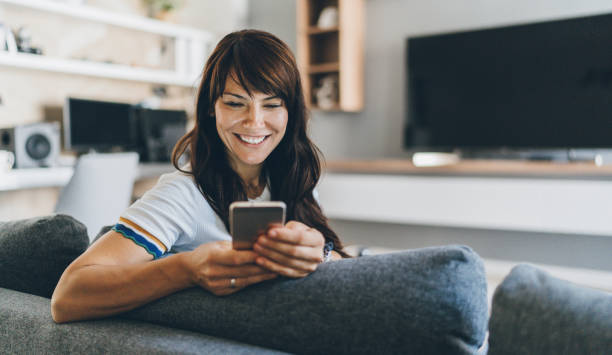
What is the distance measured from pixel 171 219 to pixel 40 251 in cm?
23

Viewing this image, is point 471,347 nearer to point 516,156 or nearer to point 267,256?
point 267,256

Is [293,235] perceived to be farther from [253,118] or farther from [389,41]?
[389,41]

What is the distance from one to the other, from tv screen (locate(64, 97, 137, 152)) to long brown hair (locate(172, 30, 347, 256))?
8.88 feet

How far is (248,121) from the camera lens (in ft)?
3.34

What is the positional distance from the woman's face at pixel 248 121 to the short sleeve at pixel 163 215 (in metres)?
0.13

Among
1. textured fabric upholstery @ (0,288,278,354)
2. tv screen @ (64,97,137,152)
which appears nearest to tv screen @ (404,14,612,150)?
tv screen @ (64,97,137,152)

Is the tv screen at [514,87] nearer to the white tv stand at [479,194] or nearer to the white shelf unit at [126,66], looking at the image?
the white tv stand at [479,194]

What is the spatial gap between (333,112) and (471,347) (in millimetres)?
3655

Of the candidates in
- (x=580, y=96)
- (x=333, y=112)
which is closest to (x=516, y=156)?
(x=580, y=96)

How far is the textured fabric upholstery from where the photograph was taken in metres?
0.65

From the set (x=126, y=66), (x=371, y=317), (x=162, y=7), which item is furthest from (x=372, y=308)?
(x=162, y=7)

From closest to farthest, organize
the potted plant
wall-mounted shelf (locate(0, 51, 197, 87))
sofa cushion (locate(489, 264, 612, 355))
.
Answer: sofa cushion (locate(489, 264, 612, 355))
wall-mounted shelf (locate(0, 51, 197, 87))
the potted plant

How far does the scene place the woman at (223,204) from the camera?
2.26ft

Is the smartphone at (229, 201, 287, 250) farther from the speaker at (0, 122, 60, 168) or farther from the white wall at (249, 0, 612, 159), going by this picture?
the white wall at (249, 0, 612, 159)
